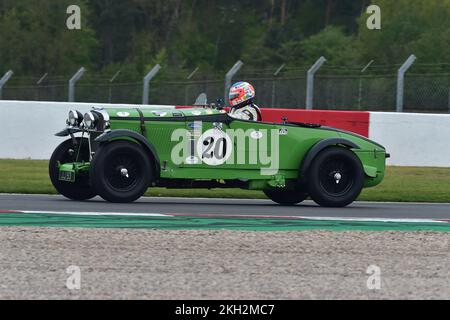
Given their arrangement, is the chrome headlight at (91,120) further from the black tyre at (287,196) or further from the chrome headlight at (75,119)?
the black tyre at (287,196)

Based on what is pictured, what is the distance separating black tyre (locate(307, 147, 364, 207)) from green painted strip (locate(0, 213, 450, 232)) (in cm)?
153

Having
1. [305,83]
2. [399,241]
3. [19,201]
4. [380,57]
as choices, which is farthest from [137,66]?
[399,241]

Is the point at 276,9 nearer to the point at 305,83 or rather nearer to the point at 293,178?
the point at 305,83

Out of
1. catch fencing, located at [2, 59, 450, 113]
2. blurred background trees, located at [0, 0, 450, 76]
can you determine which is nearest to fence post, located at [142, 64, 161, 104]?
catch fencing, located at [2, 59, 450, 113]

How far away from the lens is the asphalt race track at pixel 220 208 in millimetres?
12961

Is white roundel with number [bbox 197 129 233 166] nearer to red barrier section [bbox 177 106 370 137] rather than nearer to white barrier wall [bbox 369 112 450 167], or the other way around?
red barrier section [bbox 177 106 370 137]

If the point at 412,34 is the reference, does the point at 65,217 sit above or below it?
below

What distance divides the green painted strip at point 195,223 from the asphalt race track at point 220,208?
0.59 metres

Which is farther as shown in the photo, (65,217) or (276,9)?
(276,9)

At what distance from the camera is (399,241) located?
10672 millimetres

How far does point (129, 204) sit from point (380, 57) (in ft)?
95.1

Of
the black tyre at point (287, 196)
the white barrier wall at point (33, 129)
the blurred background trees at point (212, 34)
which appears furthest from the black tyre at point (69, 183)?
the blurred background trees at point (212, 34)

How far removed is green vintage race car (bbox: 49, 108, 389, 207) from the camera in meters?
13.2

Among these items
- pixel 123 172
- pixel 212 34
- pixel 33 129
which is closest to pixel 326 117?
pixel 33 129
